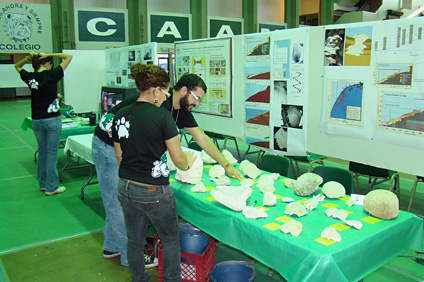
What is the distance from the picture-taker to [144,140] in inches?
86.2

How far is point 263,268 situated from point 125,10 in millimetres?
11785

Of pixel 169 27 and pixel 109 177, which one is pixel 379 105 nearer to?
pixel 109 177

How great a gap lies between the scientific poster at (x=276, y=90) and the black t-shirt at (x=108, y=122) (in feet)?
6.45

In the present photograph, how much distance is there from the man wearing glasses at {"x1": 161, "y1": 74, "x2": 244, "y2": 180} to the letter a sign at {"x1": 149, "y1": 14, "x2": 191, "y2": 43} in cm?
1086

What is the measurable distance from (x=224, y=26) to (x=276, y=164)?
480 inches

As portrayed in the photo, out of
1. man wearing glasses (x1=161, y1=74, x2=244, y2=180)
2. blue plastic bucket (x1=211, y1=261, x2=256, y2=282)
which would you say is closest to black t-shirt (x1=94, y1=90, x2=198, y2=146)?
man wearing glasses (x1=161, y1=74, x2=244, y2=180)

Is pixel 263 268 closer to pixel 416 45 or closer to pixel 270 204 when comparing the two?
pixel 270 204

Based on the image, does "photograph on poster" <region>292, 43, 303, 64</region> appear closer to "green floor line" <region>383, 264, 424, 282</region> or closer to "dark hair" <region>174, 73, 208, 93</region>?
"dark hair" <region>174, 73, 208, 93</region>

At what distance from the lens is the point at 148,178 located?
7.34 feet

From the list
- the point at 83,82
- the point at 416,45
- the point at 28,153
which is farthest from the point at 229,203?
the point at 28,153

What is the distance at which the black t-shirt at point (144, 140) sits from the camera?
2.18 metres

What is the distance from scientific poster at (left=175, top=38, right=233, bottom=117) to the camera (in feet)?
16.7

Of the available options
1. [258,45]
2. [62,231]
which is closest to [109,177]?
[62,231]

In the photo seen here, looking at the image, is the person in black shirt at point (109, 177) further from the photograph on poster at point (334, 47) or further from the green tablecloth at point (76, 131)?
the green tablecloth at point (76, 131)
